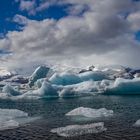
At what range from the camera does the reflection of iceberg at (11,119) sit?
129 ft

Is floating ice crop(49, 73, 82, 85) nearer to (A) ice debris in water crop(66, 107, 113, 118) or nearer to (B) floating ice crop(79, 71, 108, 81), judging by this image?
(B) floating ice crop(79, 71, 108, 81)

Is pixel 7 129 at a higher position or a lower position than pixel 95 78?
lower

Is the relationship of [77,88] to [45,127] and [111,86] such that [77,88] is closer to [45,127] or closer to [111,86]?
[111,86]

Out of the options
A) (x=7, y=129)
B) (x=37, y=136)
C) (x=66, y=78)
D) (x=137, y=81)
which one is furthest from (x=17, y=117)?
(x=66, y=78)

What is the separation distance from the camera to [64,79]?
4747 inches

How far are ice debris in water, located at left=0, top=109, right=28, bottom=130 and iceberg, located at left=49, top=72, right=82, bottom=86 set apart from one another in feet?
225

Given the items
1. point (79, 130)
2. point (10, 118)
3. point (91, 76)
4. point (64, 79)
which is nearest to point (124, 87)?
point (91, 76)

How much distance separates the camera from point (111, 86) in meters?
108

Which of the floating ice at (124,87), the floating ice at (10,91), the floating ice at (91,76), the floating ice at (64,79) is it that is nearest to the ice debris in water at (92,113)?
the floating ice at (124,87)

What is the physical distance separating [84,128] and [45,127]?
509cm

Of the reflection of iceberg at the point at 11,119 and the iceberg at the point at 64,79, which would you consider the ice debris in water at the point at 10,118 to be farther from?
the iceberg at the point at 64,79

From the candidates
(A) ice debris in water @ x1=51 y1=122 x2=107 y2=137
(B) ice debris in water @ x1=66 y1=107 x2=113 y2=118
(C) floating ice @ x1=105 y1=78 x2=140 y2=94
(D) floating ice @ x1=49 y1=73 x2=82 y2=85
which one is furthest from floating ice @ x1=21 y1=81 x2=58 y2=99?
(A) ice debris in water @ x1=51 y1=122 x2=107 y2=137

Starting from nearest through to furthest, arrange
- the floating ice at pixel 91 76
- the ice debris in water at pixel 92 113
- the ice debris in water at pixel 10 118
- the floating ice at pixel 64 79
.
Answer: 1. the ice debris in water at pixel 10 118
2. the ice debris in water at pixel 92 113
3. the floating ice at pixel 64 79
4. the floating ice at pixel 91 76

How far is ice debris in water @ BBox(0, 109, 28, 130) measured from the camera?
39.3 metres
